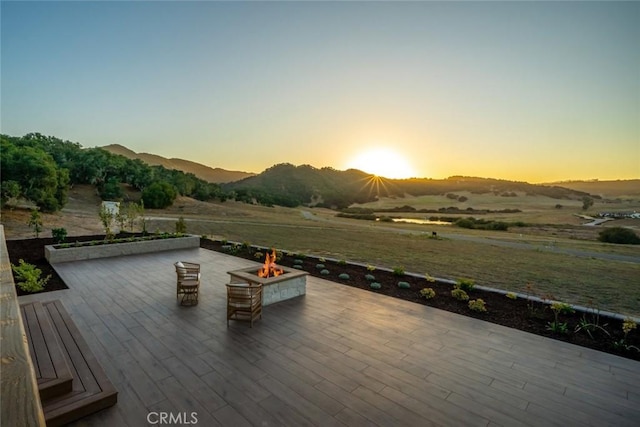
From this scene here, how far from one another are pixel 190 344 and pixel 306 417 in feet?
7.76

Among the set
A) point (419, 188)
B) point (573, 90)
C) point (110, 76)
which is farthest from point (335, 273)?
point (419, 188)

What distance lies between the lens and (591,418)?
130 inches

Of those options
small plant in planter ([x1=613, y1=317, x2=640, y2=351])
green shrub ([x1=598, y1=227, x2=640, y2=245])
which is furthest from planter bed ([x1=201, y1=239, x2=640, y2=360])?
green shrub ([x1=598, y1=227, x2=640, y2=245])

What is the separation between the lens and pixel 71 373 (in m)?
3.49

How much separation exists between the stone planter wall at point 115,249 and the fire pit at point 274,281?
6068mm

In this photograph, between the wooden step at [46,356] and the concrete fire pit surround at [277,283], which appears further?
the concrete fire pit surround at [277,283]

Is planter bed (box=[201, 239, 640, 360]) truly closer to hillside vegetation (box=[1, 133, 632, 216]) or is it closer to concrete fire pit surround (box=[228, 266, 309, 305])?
concrete fire pit surround (box=[228, 266, 309, 305])

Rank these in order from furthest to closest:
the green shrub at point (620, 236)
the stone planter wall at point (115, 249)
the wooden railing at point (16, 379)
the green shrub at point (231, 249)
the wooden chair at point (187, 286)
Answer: the green shrub at point (620, 236) → the green shrub at point (231, 249) → the stone planter wall at point (115, 249) → the wooden chair at point (187, 286) → the wooden railing at point (16, 379)

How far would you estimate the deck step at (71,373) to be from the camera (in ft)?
9.99

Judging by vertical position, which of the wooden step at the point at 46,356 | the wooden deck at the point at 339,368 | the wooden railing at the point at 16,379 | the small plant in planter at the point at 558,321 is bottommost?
the wooden deck at the point at 339,368

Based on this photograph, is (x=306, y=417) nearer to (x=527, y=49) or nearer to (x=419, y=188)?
(x=527, y=49)

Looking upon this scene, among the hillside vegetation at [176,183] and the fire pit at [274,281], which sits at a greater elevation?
the hillside vegetation at [176,183]

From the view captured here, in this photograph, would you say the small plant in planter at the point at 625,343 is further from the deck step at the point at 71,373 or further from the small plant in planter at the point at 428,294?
the deck step at the point at 71,373

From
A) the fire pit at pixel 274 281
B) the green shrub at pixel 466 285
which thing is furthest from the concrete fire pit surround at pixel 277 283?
the green shrub at pixel 466 285
